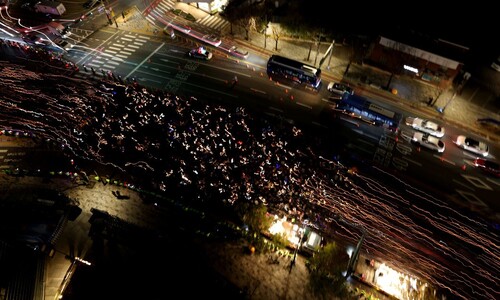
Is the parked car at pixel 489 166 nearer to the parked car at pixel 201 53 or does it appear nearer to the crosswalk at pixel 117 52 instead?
the parked car at pixel 201 53

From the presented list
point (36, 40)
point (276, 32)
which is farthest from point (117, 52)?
point (276, 32)

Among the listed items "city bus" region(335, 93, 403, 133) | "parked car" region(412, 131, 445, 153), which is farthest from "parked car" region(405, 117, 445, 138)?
"city bus" region(335, 93, 403, 133)

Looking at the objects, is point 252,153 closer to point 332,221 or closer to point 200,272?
point 332,221

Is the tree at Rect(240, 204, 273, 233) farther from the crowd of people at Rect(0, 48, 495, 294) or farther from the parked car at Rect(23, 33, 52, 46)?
the parked car at Rect(23, 33, 52, 46)

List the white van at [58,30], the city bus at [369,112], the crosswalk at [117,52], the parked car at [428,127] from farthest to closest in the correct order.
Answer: the white van at [58,30] → the crosswalk at [117,52] → the parked car at [428,127] → the city bus at [369,112]

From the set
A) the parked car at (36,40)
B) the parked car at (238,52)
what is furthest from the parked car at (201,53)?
the parked car at (36,40)

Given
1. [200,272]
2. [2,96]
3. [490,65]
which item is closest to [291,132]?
[200,272]
